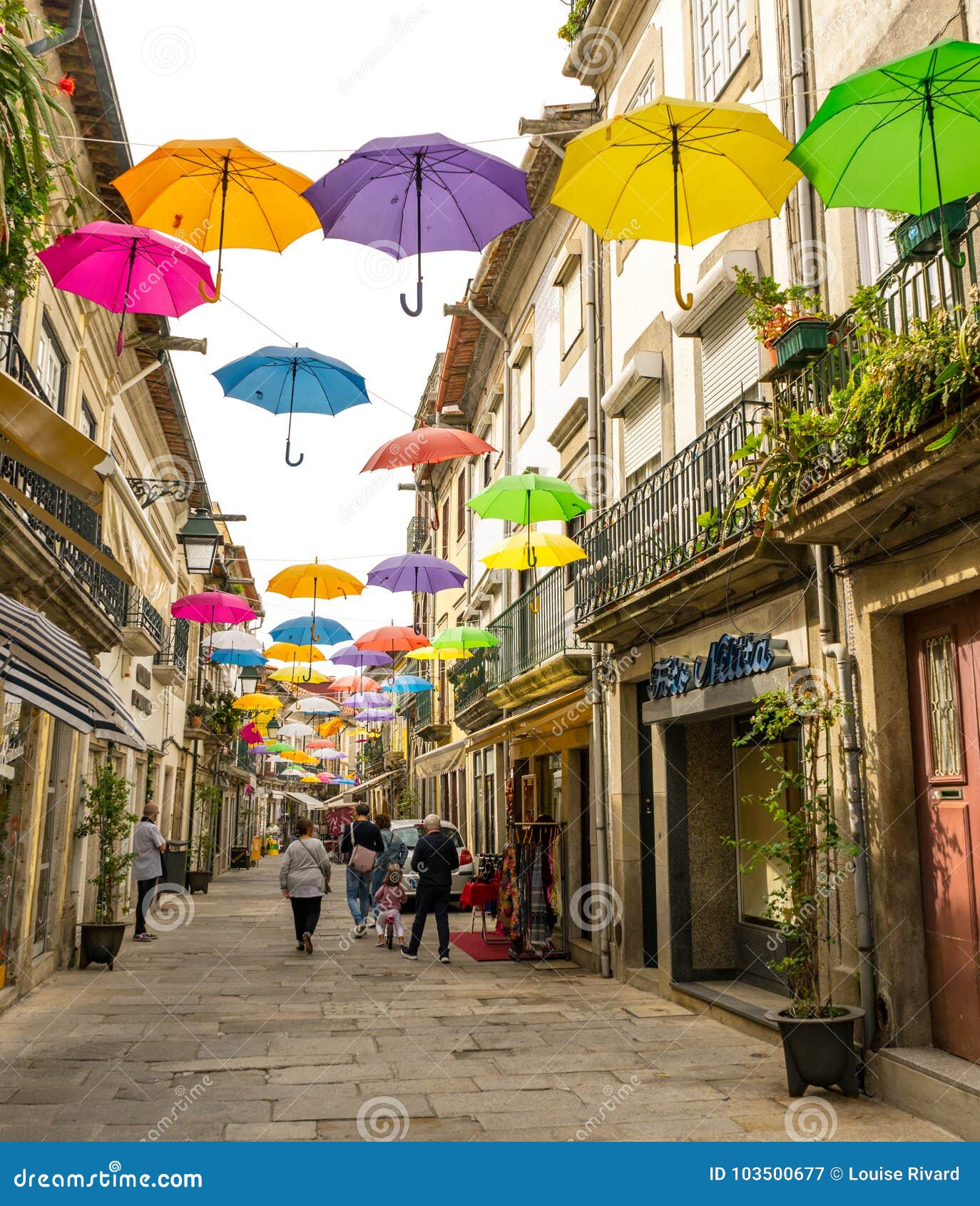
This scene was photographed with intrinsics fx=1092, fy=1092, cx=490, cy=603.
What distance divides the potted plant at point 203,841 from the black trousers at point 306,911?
11162 millimetres

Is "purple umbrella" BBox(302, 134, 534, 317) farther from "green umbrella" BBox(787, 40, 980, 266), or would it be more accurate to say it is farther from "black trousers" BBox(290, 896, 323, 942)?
"black trousers" BBox(290, 896, 323, 942)

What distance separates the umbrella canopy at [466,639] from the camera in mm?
18438

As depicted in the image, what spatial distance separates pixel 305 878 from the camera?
13.9 m

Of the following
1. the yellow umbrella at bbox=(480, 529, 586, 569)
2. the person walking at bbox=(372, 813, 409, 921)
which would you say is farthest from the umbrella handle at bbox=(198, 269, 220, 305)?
the person walking at bbox=(372, 813, 409, 921)

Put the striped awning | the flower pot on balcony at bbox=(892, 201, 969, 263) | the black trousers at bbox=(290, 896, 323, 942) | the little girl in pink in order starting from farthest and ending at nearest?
the little girl in pink → the black trousers at bbox=(290, 896, 323, 942) → the striped awning → the flower pot on balcony at bbox=(892, 201, 969, 263)

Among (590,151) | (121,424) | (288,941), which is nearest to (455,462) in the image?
(121,424)

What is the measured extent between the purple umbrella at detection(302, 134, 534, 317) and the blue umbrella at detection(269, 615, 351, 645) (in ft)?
45.7

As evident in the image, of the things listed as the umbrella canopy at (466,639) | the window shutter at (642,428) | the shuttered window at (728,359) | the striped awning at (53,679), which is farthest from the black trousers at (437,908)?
the shuttered window at (728,359)

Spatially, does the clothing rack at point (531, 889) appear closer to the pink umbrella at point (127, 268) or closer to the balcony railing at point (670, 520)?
the balcony railing at point (670, 520)

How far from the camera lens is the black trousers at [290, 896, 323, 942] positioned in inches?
560

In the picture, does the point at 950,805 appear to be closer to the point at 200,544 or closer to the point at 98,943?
the point at 98,943

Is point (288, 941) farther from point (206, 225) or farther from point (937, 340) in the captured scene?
point (937, 340)

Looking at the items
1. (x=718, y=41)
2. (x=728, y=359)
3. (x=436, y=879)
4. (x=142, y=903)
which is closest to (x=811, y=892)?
(x=728, y=359)

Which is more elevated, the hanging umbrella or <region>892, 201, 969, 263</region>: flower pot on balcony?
the hanging umbrella
